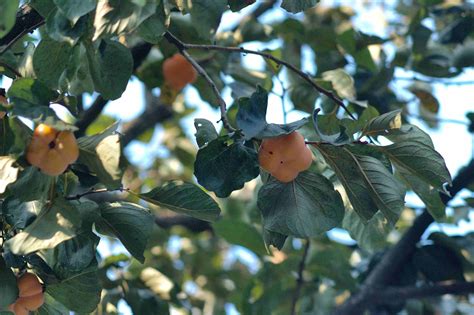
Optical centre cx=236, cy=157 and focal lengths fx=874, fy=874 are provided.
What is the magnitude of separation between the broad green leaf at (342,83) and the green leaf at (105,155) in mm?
980

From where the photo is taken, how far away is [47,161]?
4.13 ft

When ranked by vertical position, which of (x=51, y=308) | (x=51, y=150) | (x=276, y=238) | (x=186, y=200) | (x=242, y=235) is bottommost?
(x=242, y=235)

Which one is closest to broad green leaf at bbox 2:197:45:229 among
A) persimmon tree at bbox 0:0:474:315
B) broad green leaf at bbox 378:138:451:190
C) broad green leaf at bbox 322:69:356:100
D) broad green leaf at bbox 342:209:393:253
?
persimmon tree at bbox 0:0:474:315

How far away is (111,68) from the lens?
157 centimetres

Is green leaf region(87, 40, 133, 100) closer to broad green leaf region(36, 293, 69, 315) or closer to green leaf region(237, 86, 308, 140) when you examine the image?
green leaf region(237, 86, 308, 140)

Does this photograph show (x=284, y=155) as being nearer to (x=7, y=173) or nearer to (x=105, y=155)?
(x=105, y=155)

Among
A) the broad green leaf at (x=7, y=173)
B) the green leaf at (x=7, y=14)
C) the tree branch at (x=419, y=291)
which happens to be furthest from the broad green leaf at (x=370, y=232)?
the green leaf at (x=7, y=14)

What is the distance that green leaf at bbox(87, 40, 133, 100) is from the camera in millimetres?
1543

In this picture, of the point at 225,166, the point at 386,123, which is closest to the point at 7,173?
the point at 225,166

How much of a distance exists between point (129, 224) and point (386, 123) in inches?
18.4

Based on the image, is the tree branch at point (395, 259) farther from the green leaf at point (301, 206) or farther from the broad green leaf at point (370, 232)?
the green leaf at point (301, 206)

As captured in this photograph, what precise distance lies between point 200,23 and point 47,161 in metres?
0.37

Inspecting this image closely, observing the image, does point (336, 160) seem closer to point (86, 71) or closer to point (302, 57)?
point (86, 71)

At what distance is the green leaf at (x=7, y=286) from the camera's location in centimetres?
139
